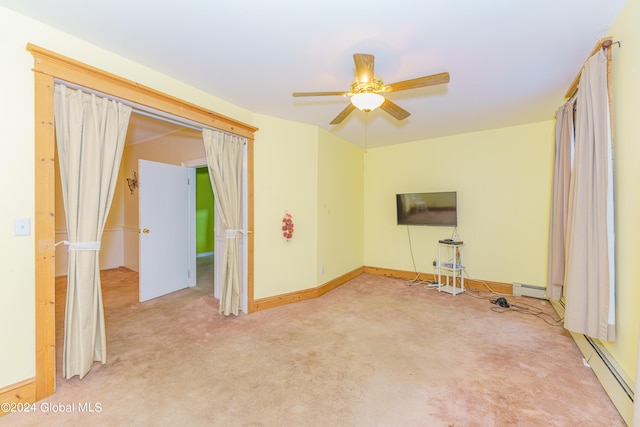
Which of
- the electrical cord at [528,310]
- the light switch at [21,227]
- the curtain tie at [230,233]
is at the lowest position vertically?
the electrical cord at [528,310]

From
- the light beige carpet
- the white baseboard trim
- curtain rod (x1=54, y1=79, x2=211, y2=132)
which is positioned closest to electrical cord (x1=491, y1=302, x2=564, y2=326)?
the light beige carpet

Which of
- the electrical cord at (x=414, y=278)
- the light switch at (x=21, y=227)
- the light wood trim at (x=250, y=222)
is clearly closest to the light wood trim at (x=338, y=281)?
the electrical cord at (x=414, y=278)

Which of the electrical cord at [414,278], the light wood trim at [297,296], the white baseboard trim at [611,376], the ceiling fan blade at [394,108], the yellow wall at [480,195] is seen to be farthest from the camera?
the electrical cord at [414,278]

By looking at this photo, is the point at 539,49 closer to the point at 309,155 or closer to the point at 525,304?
the point at 309,155

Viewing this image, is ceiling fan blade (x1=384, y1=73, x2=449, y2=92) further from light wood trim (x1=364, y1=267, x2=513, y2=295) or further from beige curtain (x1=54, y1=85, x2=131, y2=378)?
light wood trim (x1=364, y1=267, x2=513, y2=295)

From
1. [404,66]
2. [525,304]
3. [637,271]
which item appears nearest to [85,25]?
[404,66]

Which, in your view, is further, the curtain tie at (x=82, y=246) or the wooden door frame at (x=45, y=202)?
the curtain tie at (x=82, y=246)

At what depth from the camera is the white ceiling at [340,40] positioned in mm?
1765

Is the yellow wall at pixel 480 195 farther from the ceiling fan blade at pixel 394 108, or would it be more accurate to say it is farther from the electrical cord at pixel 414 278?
the ceiling fan blade at pixel 394 108

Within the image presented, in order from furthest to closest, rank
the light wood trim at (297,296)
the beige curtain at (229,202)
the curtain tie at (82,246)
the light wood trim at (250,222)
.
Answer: the light wood trim at (297,296) → the light wood trim at (250,222) → the beige curtain at (229,202) → the curtain tie at (82,246)

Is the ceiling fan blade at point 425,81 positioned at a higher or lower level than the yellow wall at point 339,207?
higher

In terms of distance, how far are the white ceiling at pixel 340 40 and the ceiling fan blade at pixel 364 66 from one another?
205 mm

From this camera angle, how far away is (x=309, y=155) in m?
4.02

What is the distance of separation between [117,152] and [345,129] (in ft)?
9.68
